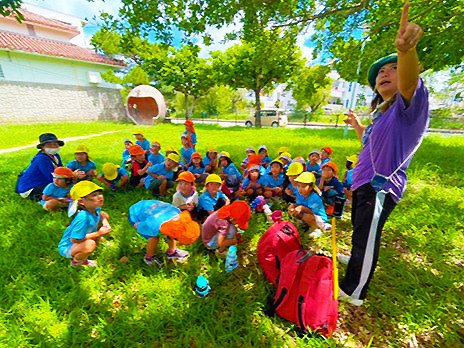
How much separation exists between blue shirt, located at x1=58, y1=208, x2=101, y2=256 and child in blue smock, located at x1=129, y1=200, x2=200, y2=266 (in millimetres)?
426

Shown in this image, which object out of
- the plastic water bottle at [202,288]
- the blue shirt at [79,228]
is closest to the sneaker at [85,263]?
the blue shirt at [79,228]

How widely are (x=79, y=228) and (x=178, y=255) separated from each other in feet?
3.70

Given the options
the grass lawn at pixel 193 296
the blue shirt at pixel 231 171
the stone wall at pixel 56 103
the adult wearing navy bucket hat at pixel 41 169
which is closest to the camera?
the grass lawn at pixel 193 296

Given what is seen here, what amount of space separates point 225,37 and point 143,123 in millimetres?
15965

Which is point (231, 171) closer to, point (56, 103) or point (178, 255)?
point (178, 255)

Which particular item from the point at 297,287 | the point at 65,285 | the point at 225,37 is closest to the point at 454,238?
the point at 297,287

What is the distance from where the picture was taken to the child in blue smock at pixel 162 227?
221 cm

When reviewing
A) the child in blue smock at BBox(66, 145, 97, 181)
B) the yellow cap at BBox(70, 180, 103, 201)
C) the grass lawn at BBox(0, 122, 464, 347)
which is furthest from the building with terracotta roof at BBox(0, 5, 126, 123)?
the yellow cap at BBox(70, 180, 103, 201)

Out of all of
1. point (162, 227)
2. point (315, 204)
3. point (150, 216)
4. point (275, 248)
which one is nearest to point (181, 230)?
point (162, 227)

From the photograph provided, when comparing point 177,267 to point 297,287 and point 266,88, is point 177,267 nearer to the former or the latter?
point 297,287

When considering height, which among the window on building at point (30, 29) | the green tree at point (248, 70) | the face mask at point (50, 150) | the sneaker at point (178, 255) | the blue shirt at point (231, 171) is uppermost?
the window on building at point (30, 29)

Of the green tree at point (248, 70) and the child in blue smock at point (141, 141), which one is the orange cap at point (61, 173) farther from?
the green tree at point (248, 70)

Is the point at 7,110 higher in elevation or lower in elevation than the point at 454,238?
higher

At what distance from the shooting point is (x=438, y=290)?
7.37 ft
